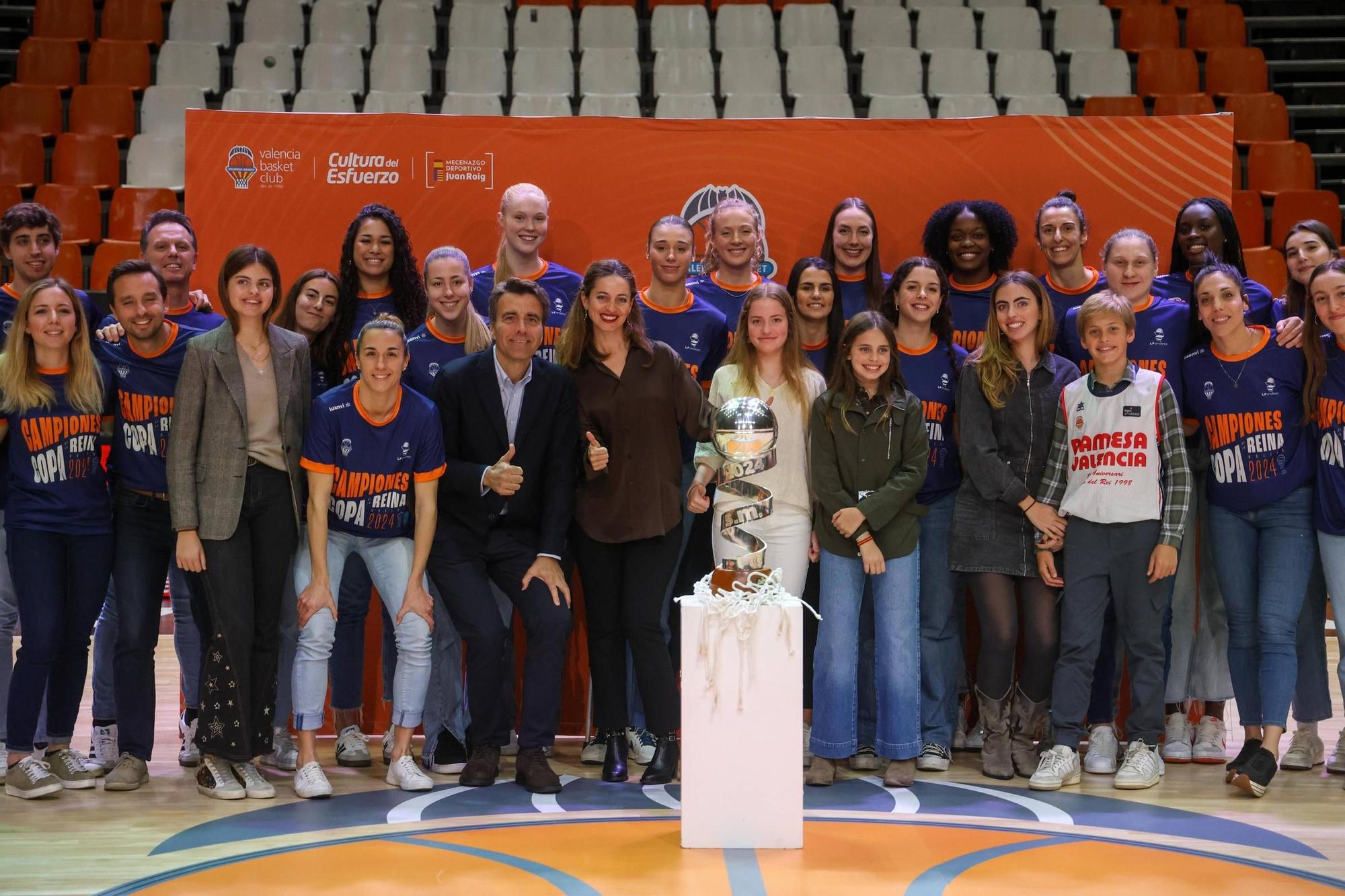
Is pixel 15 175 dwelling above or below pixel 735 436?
above

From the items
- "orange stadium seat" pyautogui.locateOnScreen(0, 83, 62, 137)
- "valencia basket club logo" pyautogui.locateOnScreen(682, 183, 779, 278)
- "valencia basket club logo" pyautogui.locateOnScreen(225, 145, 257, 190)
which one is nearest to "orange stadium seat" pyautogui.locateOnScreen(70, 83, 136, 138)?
"orange stadium seat" pyautogui.locateOnScreen(0, 83, 62, 137)

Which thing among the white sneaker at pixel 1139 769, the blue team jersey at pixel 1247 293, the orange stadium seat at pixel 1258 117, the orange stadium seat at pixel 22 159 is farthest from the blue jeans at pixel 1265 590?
the orange stadium seat at pixel 22 159

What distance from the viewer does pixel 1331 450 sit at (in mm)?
4344

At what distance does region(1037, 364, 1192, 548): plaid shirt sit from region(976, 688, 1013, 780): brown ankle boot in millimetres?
684

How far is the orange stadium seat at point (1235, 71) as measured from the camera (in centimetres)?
853

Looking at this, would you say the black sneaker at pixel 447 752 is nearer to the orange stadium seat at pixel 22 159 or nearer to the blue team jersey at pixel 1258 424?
the blue team jersey at pixel 1258 424

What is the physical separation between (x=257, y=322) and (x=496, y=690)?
140 cm

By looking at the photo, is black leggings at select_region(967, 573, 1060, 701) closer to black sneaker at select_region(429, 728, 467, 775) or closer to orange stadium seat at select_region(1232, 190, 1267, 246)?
black sneaker at select_region(429, 728, 467, 775)

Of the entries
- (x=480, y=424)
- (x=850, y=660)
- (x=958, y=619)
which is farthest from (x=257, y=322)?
(x=958, y=619)

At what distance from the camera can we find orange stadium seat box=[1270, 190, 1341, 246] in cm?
743

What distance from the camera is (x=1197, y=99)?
8.02 metres

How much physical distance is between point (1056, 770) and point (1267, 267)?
12.1ft

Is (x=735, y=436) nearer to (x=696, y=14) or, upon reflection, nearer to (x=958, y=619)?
(x=958, y=619)

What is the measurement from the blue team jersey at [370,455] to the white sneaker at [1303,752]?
9.87 feet
